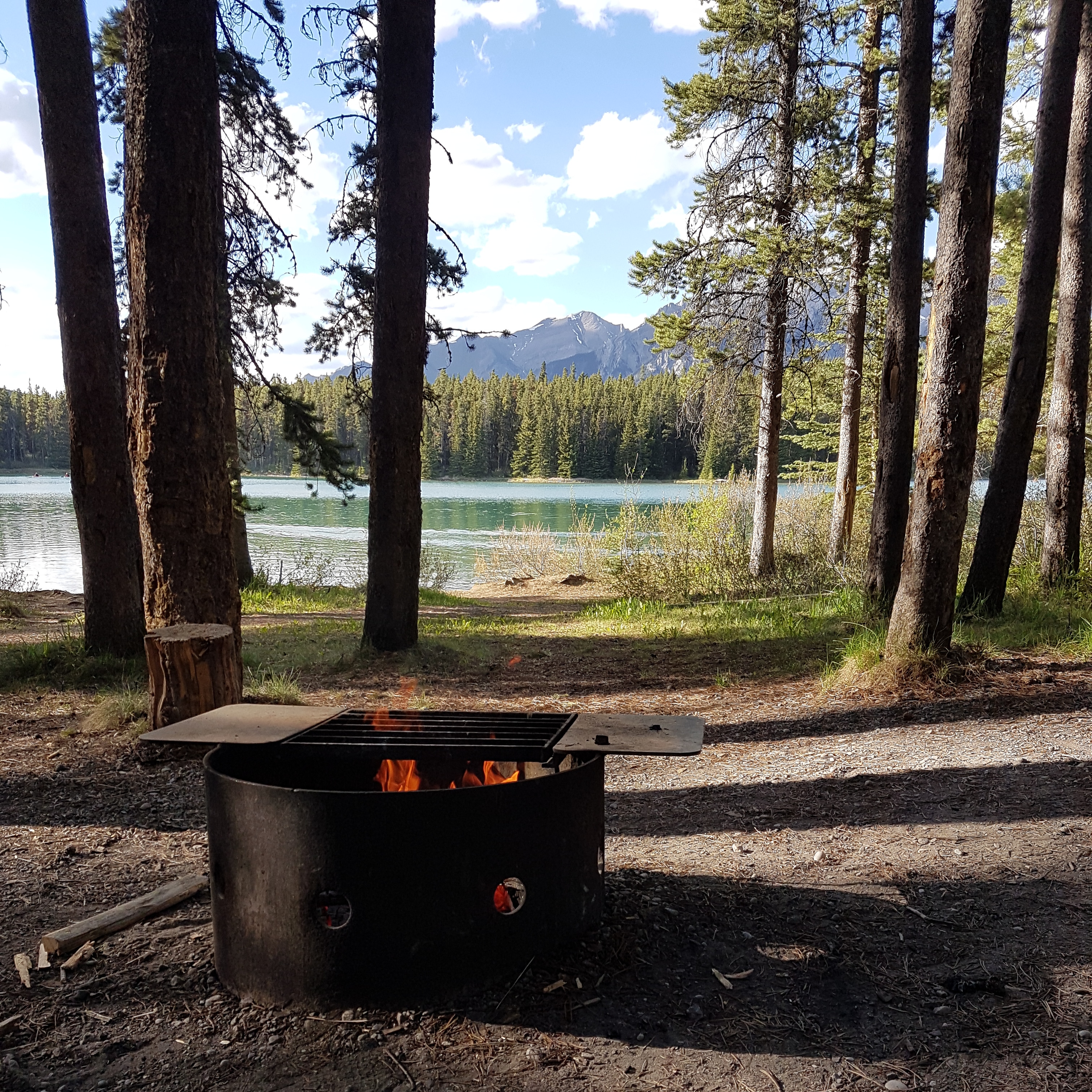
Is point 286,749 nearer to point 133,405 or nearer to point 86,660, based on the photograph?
point 133,405

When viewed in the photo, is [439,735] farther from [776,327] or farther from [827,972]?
[776,327]

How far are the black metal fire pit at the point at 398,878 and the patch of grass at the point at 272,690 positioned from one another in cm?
264

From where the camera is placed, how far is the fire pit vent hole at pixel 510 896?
8.18 feet

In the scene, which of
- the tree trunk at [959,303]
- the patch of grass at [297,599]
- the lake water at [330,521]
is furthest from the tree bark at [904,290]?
the patch of grass at [297,599]

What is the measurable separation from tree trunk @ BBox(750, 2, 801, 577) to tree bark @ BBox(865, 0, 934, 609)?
4182 mm

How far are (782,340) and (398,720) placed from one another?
11170mm

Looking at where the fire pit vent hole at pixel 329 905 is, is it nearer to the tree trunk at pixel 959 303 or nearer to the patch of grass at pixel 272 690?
the patch of grass at pixel 272 690

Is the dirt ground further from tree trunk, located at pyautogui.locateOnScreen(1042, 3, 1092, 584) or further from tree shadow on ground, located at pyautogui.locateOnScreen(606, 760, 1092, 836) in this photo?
tree trunk, located at pyautogui.locateOnScreen(1042, 3, 1092, 584)

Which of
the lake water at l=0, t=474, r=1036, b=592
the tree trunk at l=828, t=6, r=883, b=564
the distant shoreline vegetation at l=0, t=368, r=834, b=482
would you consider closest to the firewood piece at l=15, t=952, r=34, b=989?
the lake water at l=0, t=474, r=1036, b=592

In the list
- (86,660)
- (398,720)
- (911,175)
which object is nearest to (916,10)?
(911,175)

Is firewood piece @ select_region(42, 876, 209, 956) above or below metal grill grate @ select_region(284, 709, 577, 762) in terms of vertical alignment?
below

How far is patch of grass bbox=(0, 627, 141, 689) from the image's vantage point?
6.38m

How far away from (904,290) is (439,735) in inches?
269

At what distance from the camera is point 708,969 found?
8.60ft
